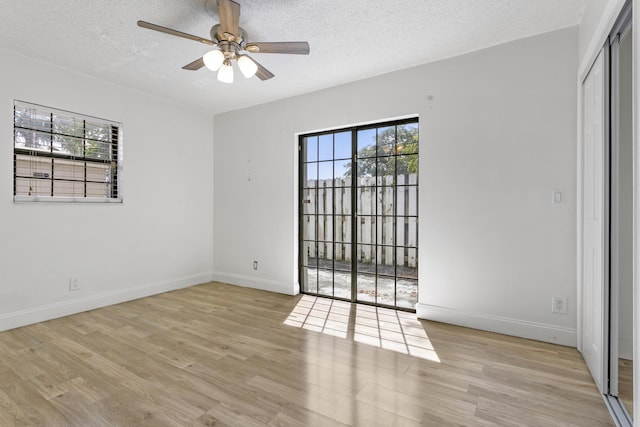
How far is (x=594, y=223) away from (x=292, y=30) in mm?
2602

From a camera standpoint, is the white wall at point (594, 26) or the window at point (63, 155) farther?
the window at point (63, 155)

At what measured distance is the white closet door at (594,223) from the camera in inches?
78.1

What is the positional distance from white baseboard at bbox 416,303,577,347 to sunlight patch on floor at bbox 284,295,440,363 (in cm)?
19

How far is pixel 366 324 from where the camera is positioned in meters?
3.15

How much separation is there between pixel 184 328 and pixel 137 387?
1013 mm

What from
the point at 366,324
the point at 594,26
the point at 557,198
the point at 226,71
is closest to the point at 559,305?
the point at 557,198

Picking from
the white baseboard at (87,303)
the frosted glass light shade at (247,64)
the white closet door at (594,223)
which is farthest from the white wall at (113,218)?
the white closet door at (594,223)

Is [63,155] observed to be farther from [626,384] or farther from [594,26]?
[626,384]

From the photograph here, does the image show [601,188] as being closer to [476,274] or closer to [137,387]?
[476,274]

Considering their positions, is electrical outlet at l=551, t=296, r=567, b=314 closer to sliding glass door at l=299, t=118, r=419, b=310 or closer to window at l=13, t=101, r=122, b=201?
sliding glass door at l=299, t=118, r=419, b=310

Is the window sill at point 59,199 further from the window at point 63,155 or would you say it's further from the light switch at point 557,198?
the light switch at point 557,198

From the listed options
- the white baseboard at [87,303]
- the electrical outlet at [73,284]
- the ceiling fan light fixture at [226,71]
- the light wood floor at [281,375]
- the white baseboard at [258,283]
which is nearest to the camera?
the light wood floor at [281,375]

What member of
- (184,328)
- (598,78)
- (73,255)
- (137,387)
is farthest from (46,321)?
(598,78)

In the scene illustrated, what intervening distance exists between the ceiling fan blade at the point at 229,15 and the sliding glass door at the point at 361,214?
1.89 metres
